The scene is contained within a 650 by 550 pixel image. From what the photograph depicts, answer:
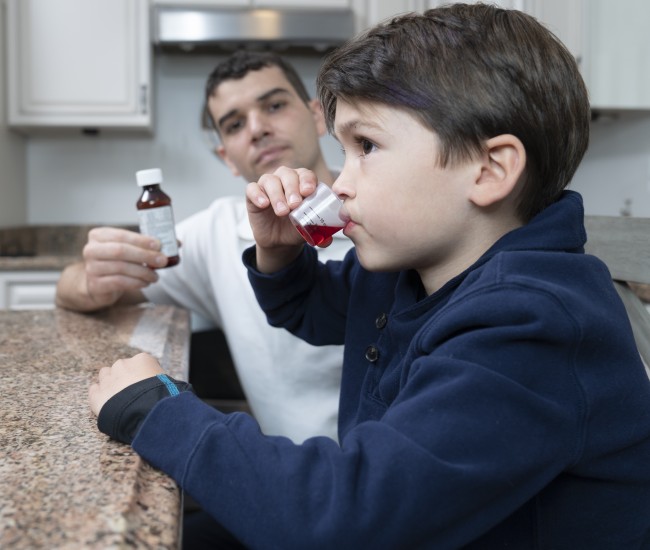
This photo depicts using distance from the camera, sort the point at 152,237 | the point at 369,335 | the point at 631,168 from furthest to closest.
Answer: the point at 631,168 < the point at 152,237 < the point at 369,335

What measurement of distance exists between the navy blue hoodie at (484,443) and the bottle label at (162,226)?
593 mm

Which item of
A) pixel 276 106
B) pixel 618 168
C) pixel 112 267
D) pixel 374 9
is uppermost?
pixel 374 9

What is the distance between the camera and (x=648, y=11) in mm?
2244

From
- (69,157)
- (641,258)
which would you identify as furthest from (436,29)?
(69,157)

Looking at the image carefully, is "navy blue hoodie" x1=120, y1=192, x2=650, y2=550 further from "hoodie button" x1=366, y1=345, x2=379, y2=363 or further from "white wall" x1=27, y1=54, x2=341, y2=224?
"white wall" x1=27, y1=54, x2=341, y2=224

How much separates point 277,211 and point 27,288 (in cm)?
189

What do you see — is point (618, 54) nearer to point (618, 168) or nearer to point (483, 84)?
point (618, 168)

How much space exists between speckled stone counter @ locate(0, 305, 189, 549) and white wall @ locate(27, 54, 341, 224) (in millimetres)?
2375

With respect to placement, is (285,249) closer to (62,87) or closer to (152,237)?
(152,237)

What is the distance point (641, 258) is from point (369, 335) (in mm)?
320

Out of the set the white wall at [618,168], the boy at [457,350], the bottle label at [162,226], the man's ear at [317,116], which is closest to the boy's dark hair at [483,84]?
the boy at [457,350]

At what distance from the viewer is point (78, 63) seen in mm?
2787

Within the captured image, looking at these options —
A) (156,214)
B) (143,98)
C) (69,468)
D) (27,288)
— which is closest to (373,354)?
(69,468)

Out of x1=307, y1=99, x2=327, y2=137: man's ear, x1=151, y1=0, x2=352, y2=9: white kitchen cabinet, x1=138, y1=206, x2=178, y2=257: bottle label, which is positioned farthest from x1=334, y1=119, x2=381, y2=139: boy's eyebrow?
x1=151, y1=0, x2=352, y2=9: white kitchen cabinet
